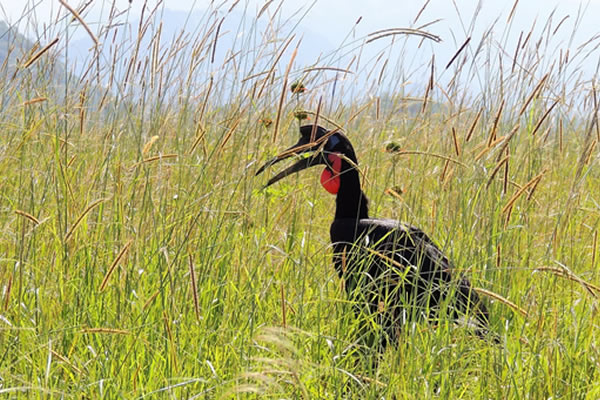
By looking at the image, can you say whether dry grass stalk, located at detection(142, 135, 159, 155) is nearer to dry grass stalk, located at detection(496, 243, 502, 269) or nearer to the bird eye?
dry grass stalk, located at detection(496, 243, 502, 269)

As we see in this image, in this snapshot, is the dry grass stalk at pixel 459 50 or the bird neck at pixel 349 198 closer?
the dry grass stalk at pixel 459 50

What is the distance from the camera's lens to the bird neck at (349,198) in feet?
10.3

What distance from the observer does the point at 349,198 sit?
10.4 feet

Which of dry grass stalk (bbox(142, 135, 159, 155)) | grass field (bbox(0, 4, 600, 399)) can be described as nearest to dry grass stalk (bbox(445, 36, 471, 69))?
grass field (bbox(0, 4, 600, 399))

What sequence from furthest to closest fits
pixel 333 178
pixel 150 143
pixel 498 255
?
1. pixel 333 178
2. pixel 498 255
3. pixel 150 143

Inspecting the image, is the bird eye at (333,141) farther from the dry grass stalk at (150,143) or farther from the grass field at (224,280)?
the dry grass stalk at (150,143)

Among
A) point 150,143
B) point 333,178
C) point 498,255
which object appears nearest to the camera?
point 150,143

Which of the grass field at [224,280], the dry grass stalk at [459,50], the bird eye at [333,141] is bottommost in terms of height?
the grass field at [224,280]

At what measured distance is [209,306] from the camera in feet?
6.72

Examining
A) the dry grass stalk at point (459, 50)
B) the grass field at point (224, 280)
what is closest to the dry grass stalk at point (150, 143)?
the grass field at point (224, 280)

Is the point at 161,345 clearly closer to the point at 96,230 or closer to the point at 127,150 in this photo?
the point at 96,230

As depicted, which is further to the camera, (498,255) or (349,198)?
(349,198)

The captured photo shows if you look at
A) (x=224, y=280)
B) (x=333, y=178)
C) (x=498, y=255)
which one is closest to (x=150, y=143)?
(x=224, y=280)

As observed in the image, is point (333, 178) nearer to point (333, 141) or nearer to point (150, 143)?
point (333, 141)
